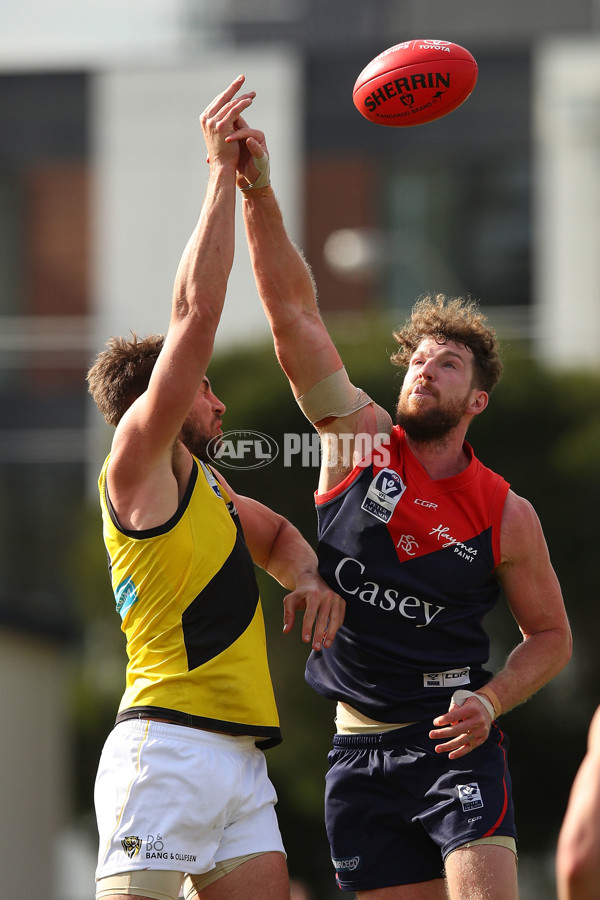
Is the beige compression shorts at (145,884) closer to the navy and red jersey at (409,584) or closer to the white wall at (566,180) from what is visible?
the navy and red jersey at (409,584)

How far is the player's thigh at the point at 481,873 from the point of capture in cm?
377

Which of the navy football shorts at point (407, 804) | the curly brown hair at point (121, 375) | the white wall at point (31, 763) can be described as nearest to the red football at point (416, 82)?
the curly brown hair at point (121, 375)

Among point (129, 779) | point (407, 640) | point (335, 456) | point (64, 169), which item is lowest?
point (129, 779)

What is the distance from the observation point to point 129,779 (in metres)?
3.60

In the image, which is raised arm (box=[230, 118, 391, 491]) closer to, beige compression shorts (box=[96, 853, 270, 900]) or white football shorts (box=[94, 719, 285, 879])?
white football shorts (box=[94, 719, 285, 879])

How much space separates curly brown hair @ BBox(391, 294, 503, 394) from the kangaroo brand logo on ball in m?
0.86

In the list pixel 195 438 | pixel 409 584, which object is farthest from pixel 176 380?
pixel 409 584

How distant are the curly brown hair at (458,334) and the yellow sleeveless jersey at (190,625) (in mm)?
1094

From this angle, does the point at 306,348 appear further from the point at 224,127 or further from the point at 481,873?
the point at 481,873

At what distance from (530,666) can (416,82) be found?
84.5 inches

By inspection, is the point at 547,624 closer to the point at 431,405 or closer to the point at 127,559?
the point at 431,405

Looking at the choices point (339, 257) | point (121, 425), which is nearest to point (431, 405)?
point (121, 425)

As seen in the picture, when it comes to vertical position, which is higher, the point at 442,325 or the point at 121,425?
the point at 442,325

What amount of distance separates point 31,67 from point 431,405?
14.2 m
